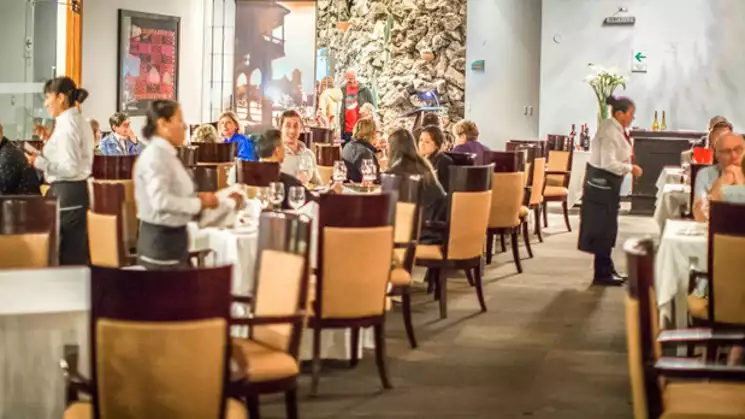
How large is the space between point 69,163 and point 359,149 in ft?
9.98

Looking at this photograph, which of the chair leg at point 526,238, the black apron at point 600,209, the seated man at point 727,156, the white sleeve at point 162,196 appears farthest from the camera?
the chair leg at point 526,238

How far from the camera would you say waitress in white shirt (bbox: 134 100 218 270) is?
191 inches

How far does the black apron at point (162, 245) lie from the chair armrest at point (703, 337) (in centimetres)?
208

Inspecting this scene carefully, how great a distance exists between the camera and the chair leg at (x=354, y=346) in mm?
6184

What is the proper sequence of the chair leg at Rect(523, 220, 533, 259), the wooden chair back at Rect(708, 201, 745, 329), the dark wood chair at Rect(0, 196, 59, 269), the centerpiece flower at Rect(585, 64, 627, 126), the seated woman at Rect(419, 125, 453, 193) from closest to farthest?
the dark wood chair at Rect(0, 196, 59, 269), the wooden chair back at Rect(708, 201, 745, 329), the seated woman at Rect(419, 125, 453, 193), the chair leg at Rect(523, 220, 533, 259), the centerpiece flower at Rect(585, 64, 627, 126)

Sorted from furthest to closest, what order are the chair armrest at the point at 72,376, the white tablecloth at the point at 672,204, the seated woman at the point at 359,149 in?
the seated woman at the point at 359,149 < the white tablecloth at the point at 672,204 < the chair armrest at the point at 72,376

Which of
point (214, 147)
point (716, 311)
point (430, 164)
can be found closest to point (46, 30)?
point (214, 147)

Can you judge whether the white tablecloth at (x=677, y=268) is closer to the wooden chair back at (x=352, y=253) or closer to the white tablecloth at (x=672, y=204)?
the wooden chair back at (x=352, y=253)

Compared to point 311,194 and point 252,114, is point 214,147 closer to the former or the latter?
point 311,194

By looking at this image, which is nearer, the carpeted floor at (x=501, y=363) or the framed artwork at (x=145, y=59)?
the carpeted floor at (x=501, y=363)

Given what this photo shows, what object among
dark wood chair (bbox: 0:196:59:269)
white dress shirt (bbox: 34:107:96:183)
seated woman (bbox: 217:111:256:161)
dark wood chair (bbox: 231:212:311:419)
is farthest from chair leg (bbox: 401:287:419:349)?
seated woman (bbox: 217:111:256:161)

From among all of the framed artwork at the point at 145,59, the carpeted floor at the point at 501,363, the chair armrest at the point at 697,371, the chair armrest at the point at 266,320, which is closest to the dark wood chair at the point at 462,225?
the carpeted floor at the point at 501,363

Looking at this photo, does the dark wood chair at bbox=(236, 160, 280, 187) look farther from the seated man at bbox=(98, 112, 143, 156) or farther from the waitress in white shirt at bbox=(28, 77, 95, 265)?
the seated man at bbox=(98, 112, 143, 156)

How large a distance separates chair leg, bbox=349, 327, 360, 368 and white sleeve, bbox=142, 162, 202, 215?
157cm
